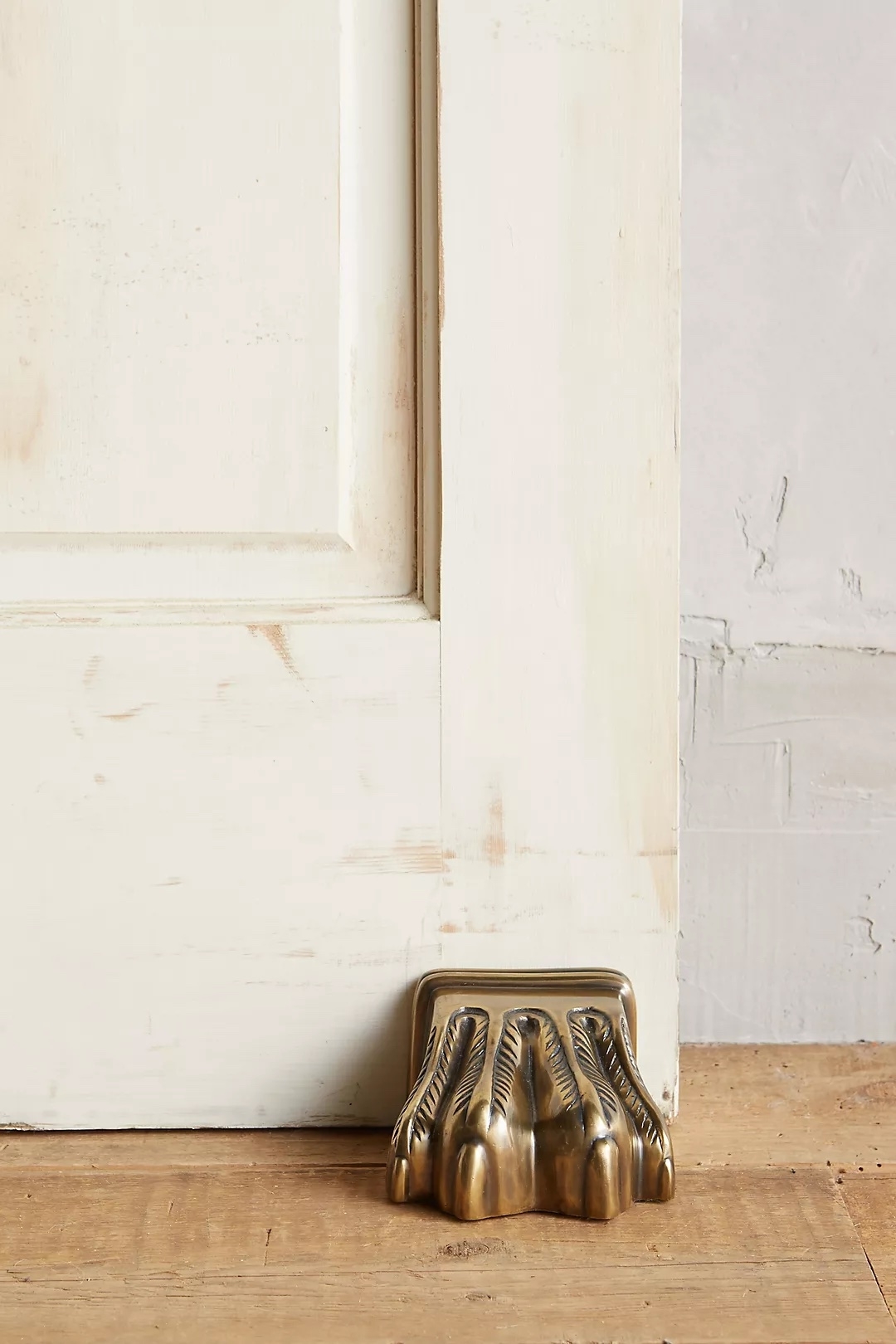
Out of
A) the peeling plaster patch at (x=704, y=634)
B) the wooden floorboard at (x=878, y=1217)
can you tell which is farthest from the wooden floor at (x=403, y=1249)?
the peeling plaster patch at (x=704, y=634)

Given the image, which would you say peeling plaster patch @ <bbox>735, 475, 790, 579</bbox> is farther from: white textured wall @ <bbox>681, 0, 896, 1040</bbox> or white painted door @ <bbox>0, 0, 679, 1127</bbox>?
white painted door @ <bbox>0, 0, 679, 1127</bbox>

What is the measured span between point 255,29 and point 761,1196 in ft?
2.10

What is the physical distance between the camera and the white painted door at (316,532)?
21.9 inches

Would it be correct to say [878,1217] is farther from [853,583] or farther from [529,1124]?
[853,583]

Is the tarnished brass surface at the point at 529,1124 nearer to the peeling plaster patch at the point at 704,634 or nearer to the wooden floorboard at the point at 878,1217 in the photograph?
the wooden floorboard at the point at 878,1217

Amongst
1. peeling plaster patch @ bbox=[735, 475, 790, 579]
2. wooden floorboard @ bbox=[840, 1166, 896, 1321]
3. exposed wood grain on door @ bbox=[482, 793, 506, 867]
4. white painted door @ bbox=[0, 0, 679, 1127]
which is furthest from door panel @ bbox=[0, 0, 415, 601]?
wooden floorboard @ bbox=[840, 1166, 896, 1321]

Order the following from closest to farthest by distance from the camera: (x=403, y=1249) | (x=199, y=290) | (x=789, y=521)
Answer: (x=403, y=1249) < (x=199, y=290) < (x=789, y=521)

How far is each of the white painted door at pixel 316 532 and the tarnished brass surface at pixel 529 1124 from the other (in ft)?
0.18

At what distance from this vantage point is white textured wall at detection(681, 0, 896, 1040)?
0.69 metres

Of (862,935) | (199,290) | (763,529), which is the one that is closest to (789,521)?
(763,529)

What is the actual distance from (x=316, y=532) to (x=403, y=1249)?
0.35 metres

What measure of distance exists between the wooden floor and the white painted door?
Answer: 47 millimetres

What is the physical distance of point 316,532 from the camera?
0.58 meters

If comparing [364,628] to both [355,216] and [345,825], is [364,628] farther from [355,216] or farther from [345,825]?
[355,216]
